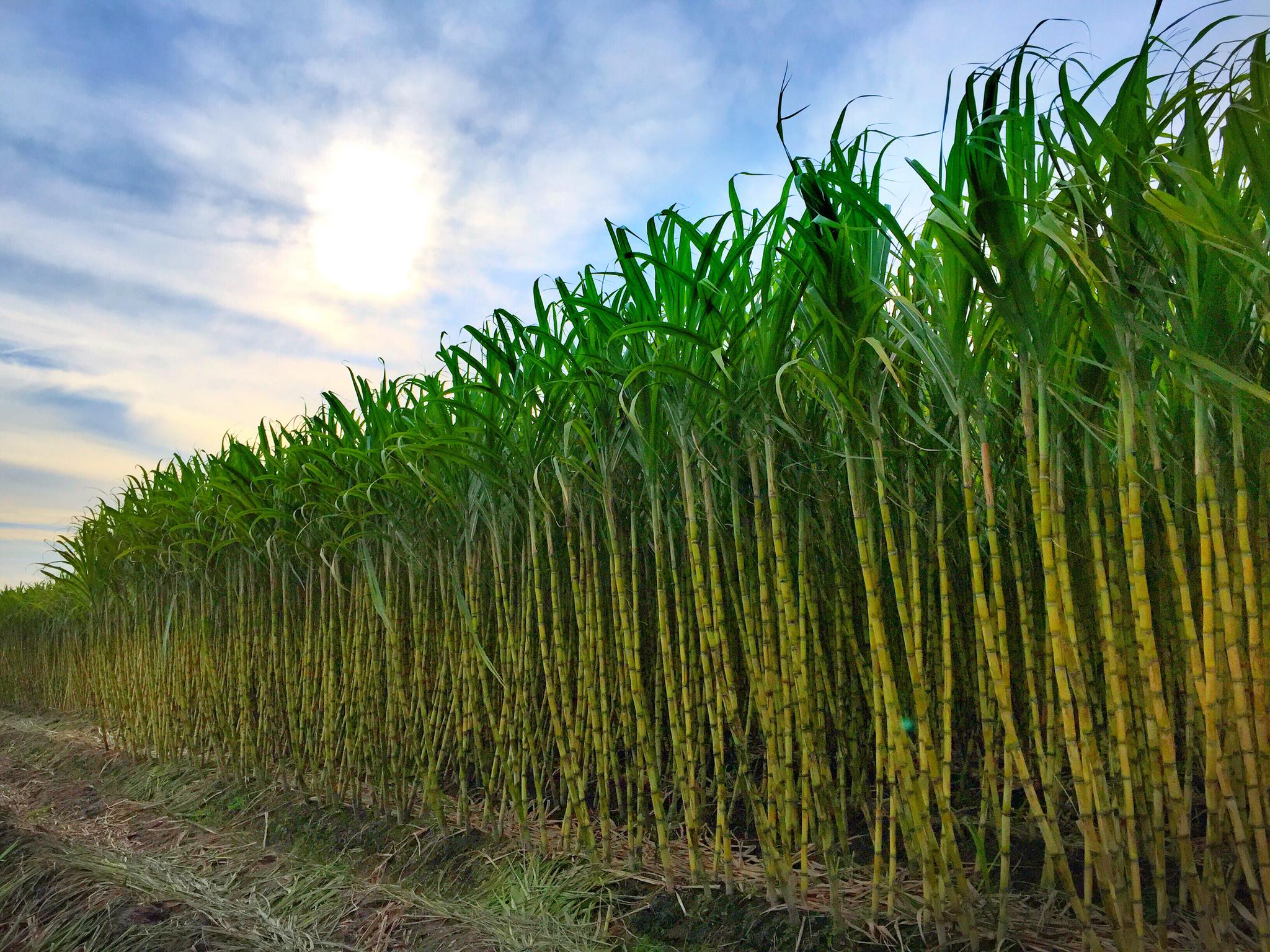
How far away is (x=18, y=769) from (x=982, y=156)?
6.11 m

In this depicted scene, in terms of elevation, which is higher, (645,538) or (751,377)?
(751,377)

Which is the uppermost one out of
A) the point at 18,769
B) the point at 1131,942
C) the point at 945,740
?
the point at 945,740

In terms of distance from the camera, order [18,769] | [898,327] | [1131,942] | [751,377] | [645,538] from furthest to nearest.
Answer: [18,769] < [645,538] < [751,377] < [898,327] < [1131,942]

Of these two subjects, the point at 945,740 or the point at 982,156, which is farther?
the point at 945,740

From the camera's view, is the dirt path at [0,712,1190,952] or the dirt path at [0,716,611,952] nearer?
the dirt path at [0,712,1190,952]

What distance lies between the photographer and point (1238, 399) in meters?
1.04

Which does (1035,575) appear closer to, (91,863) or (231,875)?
(231,875)

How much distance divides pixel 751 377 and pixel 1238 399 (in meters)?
0.75

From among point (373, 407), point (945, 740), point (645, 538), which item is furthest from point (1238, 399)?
point (373, 407)

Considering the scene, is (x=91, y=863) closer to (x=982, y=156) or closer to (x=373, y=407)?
(x=373, y=407)

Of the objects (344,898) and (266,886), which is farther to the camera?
(266,886)

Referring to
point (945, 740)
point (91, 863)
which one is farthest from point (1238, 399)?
point (91, 863)

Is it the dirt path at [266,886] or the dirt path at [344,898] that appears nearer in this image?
the dirt path at [344,898]

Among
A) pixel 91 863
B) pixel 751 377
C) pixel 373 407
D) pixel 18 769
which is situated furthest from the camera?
pixel 18 769
